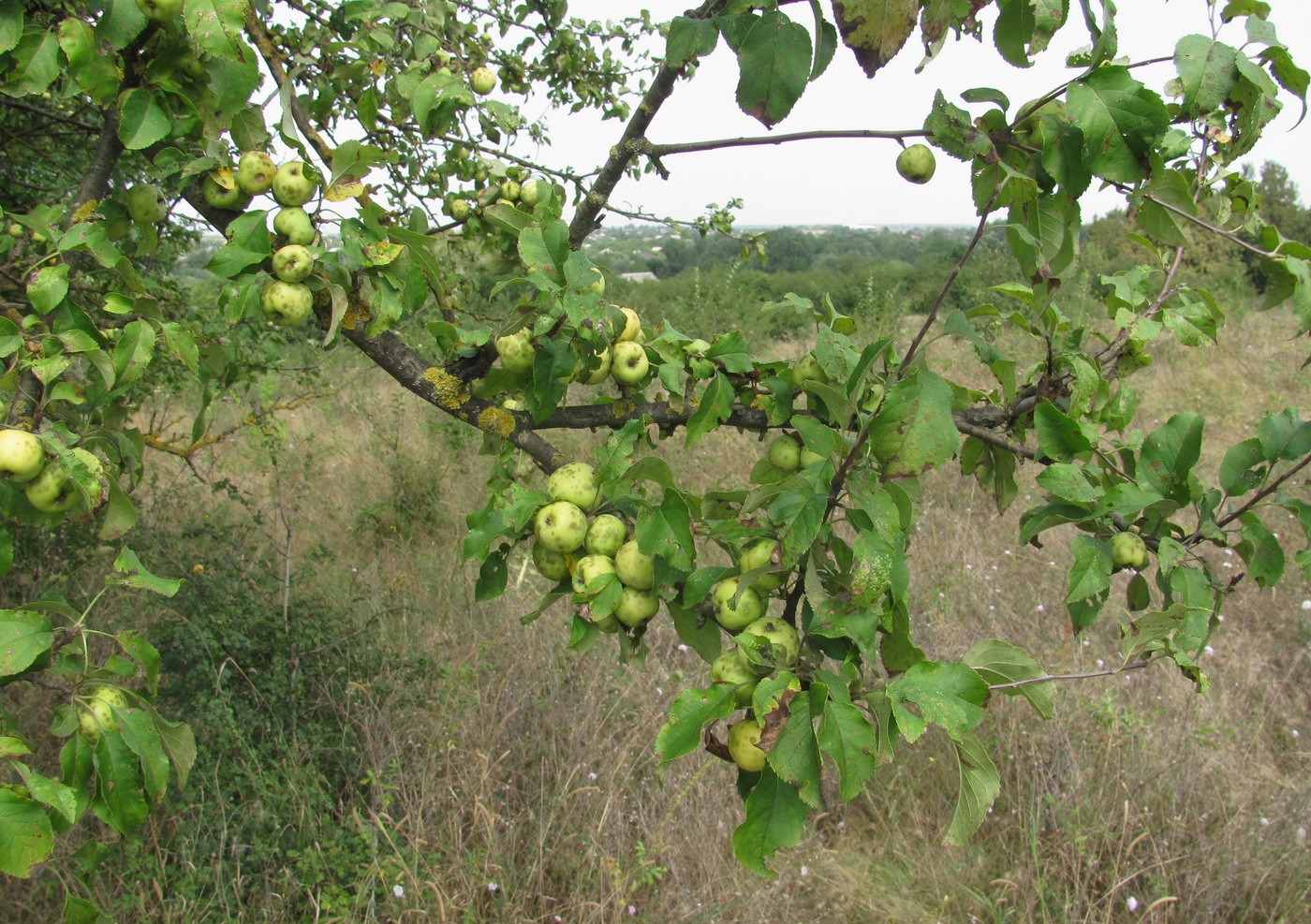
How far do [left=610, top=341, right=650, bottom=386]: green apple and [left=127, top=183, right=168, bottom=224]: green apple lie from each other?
2.94 ft

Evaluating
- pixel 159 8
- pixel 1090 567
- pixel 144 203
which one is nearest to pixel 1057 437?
pixel 1090 567

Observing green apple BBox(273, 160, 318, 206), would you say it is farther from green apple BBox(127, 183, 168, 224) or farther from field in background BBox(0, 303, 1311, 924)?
field in background BBox(0, 303, 1311, 924)

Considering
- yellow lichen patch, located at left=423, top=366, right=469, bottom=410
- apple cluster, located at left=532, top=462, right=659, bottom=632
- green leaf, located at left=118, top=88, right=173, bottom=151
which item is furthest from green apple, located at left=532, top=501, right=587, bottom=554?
green leaf, located at left=118, top=88, right=173, bottom=151

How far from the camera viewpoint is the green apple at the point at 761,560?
3.24 feet

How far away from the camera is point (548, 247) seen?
1.11 meters

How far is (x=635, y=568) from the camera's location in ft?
3.37

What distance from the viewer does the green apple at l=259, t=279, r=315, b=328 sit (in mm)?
1142

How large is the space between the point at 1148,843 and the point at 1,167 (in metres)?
4.44

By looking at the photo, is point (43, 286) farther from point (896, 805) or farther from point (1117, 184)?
point (896, 805)

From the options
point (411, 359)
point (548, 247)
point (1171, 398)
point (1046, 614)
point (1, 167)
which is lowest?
point (1046, 614)

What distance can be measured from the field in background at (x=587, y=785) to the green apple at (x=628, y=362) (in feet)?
5.43

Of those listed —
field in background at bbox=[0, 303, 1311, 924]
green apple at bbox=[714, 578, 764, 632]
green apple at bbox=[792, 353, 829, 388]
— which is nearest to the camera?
green apple at bbox=[714, 578, 764, 632]

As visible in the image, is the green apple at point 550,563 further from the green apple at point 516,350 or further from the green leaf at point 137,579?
the green leaf at point 137,579

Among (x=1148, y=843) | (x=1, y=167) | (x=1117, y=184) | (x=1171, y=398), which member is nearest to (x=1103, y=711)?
(x=1148, y=843)
